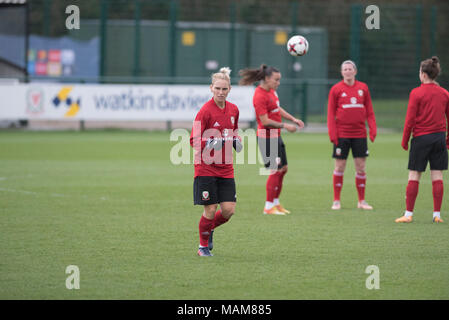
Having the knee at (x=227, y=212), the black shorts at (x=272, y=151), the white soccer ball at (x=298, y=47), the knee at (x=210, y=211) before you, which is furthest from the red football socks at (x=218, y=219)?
the white soccer ball at (x=298, y=47)

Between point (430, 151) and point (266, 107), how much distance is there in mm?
2295

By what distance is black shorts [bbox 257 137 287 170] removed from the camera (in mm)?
10359

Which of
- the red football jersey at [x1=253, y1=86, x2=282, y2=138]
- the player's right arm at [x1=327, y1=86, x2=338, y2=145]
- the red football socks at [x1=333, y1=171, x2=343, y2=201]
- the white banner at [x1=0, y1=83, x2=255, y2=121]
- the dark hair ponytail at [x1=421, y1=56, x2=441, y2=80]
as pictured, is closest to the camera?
the dark hair ponytail at [x1=421, y1=56, x2=441, y2=80]

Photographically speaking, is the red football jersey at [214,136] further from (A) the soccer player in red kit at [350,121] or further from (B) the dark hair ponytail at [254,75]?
(A) the soccer player in red kit at [350,121]

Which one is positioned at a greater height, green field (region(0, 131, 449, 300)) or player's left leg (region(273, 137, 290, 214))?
player's left leg (region(273, 137, 290, 214))

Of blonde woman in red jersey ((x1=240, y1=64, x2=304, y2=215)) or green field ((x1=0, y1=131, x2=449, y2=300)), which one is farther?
blonde woman in red jersey ((x1=240, y1=64, x2=304, y2=215))

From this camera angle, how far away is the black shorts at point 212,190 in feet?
24.1

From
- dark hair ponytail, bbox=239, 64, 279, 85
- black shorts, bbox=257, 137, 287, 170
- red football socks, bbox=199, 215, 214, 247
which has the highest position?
dark hair ponytail, bbox=239, 64, 279, 85

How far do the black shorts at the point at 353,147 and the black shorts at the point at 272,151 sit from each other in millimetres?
868

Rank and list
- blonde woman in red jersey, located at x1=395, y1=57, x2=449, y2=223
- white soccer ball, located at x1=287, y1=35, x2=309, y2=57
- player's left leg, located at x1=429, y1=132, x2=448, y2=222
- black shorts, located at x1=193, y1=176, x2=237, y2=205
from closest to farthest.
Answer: black shorts, located at x1=193, y1=176, x2=237, y2=205 → blonde woman in red jersey, located at x1=395, y1=57, x2=449, y2=223 → player's left leg, located at x1=429, y1=132, x2=448, y2=222 → white soccer ball, located at x1=287, y1=35, x2=309, y2=57

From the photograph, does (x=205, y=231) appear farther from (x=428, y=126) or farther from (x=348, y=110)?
(x=348, y=110)

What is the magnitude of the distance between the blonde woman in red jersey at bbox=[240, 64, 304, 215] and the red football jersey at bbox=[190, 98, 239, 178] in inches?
102

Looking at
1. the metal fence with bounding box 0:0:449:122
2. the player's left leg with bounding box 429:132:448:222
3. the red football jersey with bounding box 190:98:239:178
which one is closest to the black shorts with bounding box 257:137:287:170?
the player's left leg with bounding box 429:132:448:222

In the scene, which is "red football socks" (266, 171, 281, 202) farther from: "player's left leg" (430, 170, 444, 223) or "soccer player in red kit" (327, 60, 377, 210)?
"player's left leg" (430, 170, 444, 223)
